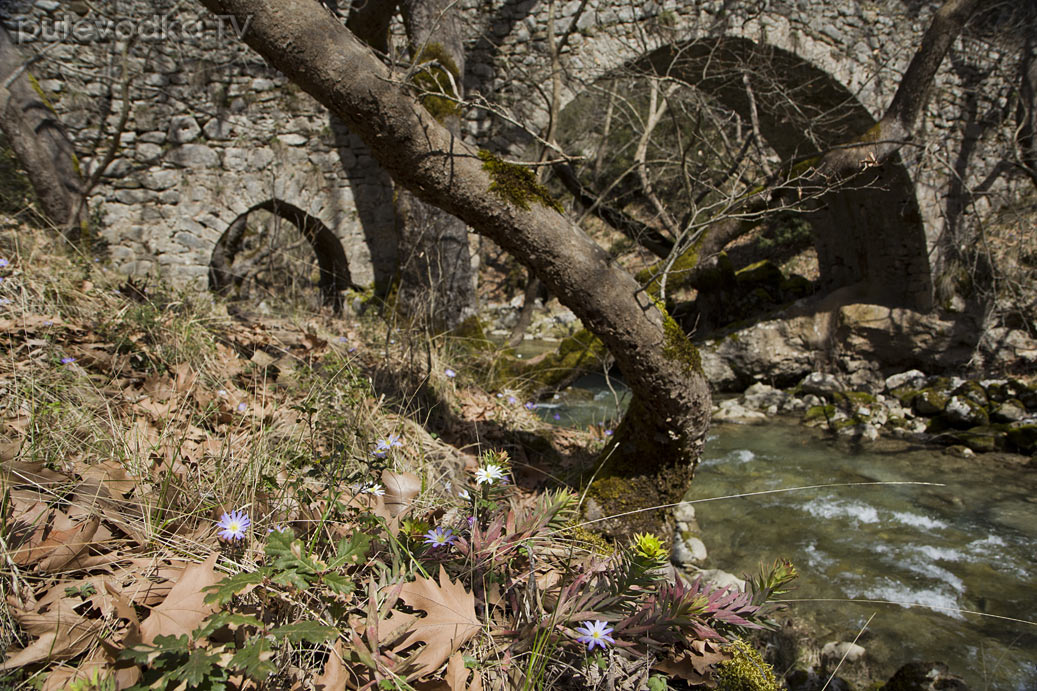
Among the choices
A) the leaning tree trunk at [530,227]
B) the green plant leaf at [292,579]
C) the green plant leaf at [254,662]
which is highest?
the leaning tree trunk at [530,227]

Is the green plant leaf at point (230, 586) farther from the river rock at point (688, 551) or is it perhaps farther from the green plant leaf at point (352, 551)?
the river rock at point (688, 551)

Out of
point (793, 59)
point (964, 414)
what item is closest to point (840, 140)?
point (793, 59)

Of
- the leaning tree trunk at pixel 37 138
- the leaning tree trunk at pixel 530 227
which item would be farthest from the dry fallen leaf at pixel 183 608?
the leaning tree trunk at pixel 37 138

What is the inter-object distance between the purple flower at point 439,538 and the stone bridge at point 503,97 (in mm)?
6410

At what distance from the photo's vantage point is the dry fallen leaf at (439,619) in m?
1.18

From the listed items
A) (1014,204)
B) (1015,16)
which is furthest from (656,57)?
(1014,204)

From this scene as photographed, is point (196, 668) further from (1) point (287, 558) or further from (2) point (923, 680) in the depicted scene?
(2) point (923, 680)

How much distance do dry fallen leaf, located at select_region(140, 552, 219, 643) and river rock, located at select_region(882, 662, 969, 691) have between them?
2.42 m

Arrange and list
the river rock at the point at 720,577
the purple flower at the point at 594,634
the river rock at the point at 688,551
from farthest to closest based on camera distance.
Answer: the river rock at the point at 688,551, the river rock at the point at 720,577, the purple flower at the point at 594,634

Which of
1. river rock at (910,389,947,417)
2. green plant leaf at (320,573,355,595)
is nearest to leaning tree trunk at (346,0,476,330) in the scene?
green plant leaf at (320,573,355,595)

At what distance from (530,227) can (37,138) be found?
570 cm

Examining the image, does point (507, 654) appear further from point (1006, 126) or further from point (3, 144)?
point (1006, 126)

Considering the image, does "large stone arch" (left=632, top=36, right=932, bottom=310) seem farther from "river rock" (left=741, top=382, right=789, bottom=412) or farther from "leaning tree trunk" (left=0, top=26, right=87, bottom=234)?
"leaning tree trunk" (left=0, top=26, right=87, bottom=234)

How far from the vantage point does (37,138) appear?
18.5ft
